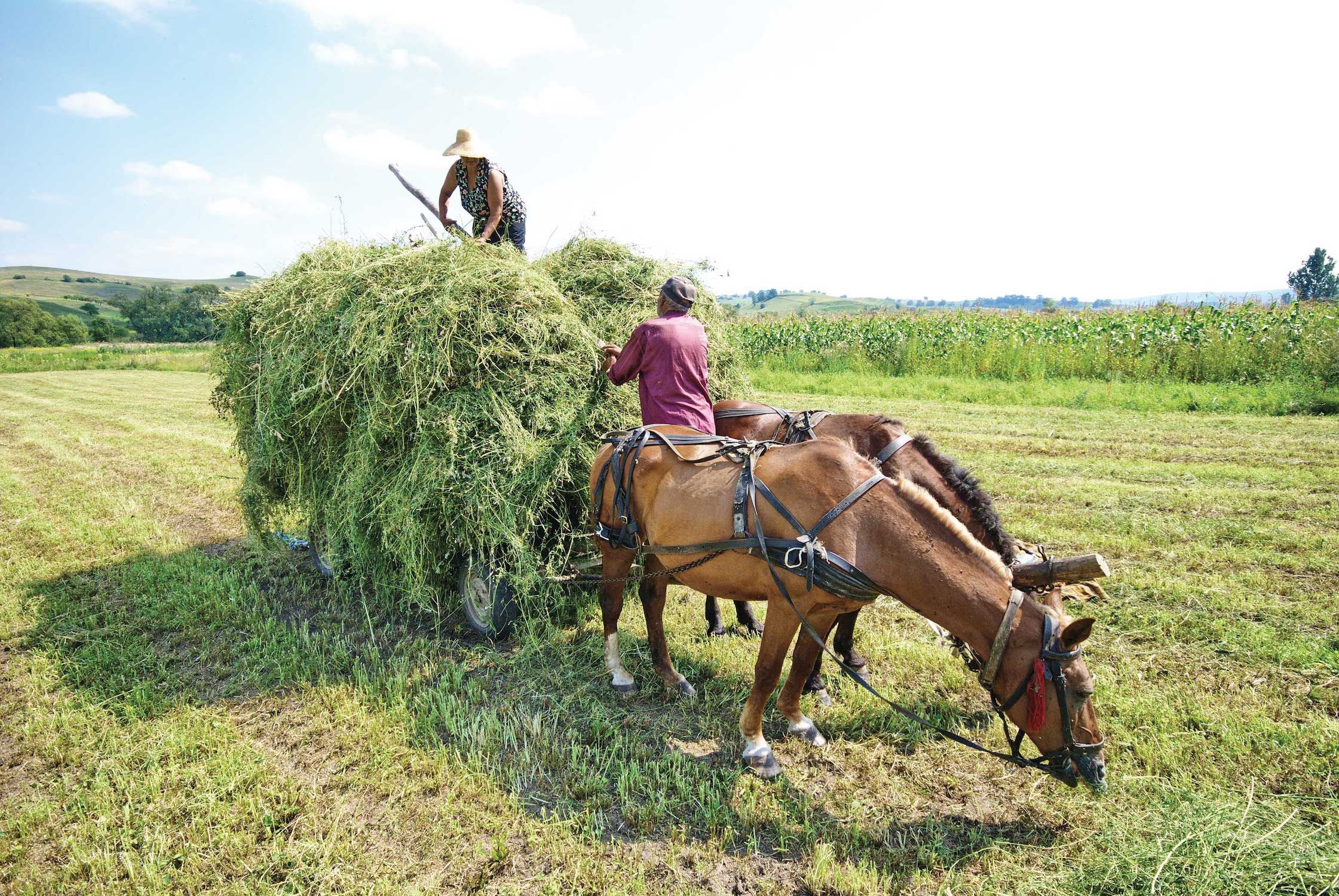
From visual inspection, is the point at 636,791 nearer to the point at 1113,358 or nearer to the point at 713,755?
the point at 713,755

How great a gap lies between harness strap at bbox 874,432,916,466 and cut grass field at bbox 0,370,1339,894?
59.4 inches

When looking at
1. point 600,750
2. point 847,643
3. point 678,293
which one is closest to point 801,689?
point 847,643

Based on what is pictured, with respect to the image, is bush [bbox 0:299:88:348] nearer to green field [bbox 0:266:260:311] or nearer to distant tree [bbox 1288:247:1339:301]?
green field [bbox 0:266:260:311]

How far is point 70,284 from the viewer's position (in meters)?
96.1

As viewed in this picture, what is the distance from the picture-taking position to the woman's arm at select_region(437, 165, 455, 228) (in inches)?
263

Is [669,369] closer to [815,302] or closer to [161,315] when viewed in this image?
[161,315]

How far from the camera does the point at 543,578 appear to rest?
4.49 metres

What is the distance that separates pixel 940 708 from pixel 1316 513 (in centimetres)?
579

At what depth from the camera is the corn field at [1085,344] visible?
592 inches

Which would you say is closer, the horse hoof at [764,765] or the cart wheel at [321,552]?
the horse hoof at [764,765]

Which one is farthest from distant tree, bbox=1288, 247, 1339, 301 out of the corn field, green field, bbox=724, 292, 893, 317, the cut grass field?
the cut grass field

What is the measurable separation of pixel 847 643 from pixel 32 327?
6429cm

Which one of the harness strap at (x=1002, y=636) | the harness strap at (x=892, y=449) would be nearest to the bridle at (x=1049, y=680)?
the harness strap at (x=1002, y=636)

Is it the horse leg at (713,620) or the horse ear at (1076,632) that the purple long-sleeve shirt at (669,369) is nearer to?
the horse leg at (713,620)
